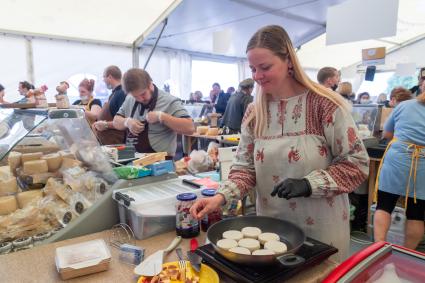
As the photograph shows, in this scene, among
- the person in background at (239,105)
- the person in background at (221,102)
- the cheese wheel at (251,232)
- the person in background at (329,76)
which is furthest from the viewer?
the person in background at (221,102)

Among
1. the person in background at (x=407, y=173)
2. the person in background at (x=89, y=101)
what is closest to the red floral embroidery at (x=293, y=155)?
the person in background at (x=407, y=173)

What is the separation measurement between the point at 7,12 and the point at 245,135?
5.33 metres

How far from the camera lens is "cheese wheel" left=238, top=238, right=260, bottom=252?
3.15 ft

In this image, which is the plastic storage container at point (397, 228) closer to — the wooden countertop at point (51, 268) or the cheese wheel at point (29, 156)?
the wooden countertop at point (51, 268)

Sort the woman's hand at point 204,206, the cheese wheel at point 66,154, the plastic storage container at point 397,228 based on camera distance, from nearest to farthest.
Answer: the woman's hand at point 204,206 < the cheese wheel at point 66,154 < the plastic storage container at point 397,228

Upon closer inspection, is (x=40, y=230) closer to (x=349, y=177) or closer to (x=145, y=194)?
(x=145, y=194)

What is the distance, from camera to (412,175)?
233cm

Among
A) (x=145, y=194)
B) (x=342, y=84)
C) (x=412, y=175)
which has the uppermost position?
(x=342, y=84)

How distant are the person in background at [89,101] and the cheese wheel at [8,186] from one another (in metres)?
1.64

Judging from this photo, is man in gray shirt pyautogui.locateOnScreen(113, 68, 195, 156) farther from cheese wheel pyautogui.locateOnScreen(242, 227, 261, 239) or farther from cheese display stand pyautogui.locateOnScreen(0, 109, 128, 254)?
cheese wheel pyautogui.locateOnScreen(242, 227, 261, 239)

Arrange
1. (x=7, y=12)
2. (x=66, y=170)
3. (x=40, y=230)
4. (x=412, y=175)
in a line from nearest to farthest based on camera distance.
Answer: (x=40, y=230)
(x=66, y=170)
(x=412, y=175)
(x=7, y=12)

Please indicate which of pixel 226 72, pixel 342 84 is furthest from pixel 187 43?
pixel 342 84

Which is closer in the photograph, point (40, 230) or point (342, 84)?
point (40, 230)

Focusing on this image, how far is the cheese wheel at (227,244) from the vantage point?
3.09 ft
